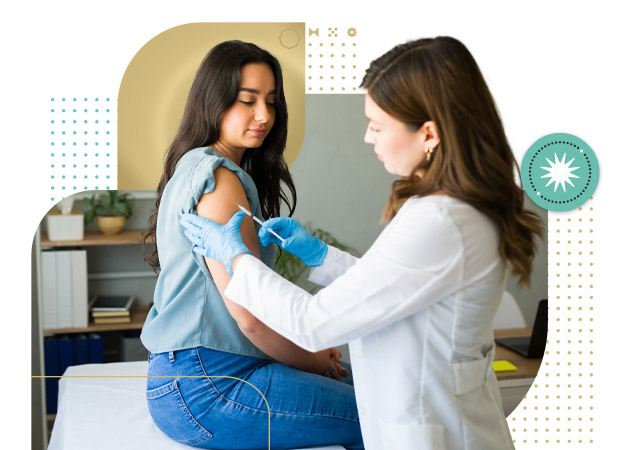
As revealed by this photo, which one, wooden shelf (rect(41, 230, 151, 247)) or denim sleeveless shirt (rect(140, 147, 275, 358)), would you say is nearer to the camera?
denim sleeveless shirt (rect(140, 147, 275, 358))

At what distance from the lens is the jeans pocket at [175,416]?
1521mm

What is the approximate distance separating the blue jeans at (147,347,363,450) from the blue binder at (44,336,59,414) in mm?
516

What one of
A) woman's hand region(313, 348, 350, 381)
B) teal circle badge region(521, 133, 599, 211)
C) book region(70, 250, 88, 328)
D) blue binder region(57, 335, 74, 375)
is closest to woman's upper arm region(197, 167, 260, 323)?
woman's hand region(313, 348, 350, 381)

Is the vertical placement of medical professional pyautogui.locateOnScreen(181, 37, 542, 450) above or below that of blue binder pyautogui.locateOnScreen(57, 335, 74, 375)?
above

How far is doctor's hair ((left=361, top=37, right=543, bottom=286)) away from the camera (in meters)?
1.24

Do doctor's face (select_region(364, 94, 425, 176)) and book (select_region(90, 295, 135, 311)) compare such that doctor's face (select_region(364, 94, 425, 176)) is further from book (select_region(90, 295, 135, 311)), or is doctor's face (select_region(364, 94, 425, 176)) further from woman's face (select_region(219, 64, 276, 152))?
book (select_region(90, 295, 135, 311))

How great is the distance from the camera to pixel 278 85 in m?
1.74

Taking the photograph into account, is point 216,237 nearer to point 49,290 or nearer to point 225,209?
point 225,209

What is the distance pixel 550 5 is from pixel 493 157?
1040mm

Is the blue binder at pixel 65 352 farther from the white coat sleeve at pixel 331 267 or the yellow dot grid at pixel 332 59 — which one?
the yellow dot grid at pixel 332 59

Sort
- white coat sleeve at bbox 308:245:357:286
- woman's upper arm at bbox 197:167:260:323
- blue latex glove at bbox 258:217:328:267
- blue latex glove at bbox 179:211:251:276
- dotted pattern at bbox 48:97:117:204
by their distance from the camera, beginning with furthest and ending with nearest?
dotted pattern at bbox 48:97:117:204 < white coat sleeve at bbox 308:245:357:286 < blue latex glove at bbox 258:217:328:267 < woman's upper arm at bbox 197:167:260:323 < blue latex glove at bbox 179:211:251:276

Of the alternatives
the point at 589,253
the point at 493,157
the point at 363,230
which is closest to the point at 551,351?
the point at 589,253

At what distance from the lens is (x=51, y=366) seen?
197 cm

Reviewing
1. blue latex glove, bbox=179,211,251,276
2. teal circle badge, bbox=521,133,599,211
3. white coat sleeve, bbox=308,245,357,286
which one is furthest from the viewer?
teal circle badge, bbox=521,133,599,211
